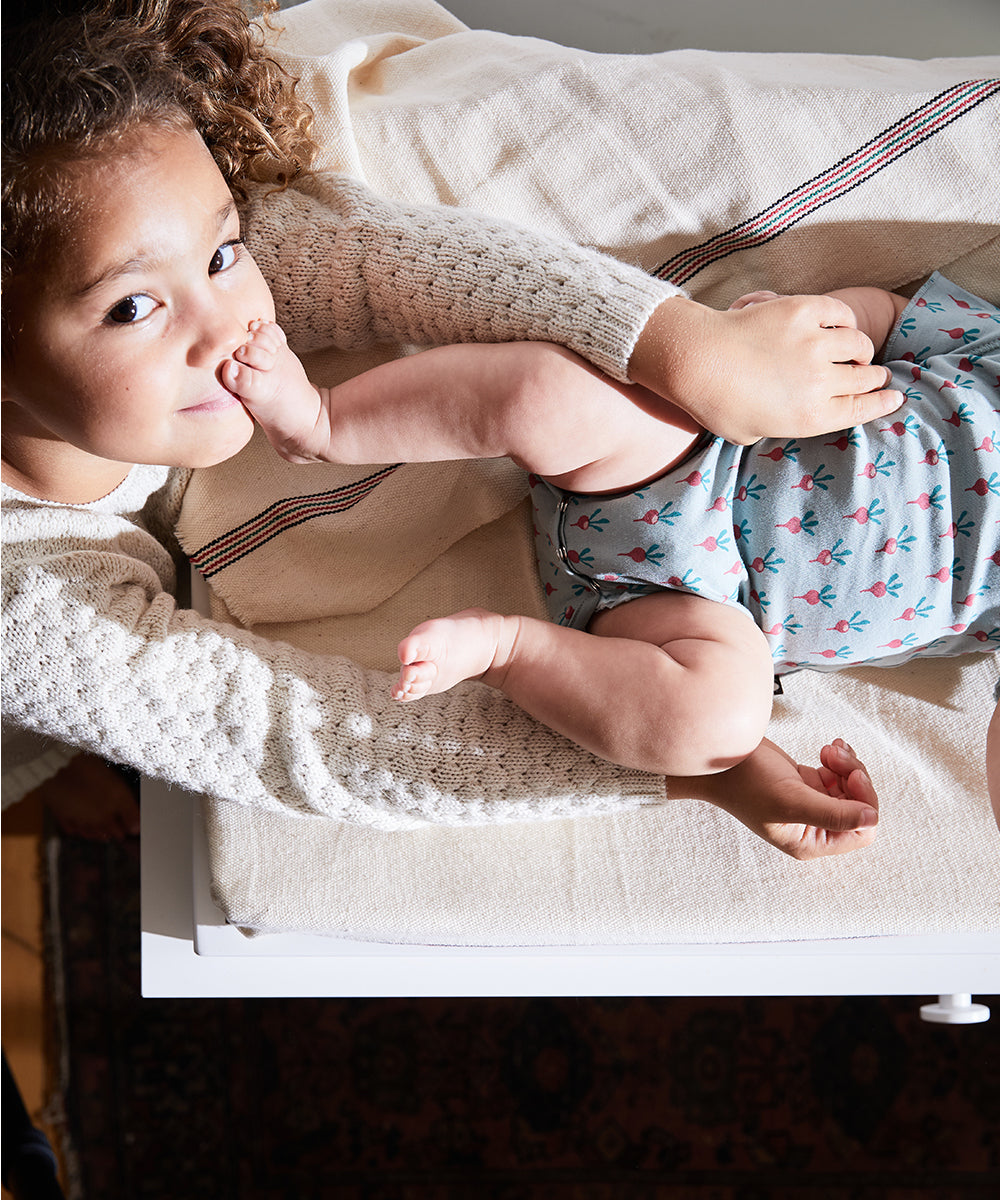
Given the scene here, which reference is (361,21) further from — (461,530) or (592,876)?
(592,876)

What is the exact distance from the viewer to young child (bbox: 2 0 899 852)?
27.1 inches

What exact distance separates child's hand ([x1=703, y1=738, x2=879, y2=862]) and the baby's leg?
3cm

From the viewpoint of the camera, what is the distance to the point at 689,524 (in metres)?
0.89

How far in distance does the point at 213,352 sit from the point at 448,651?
28 cm

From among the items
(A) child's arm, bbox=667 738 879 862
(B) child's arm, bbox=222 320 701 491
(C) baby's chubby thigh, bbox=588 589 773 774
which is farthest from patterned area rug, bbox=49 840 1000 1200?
(B) child's arm, bbox=222 320 701 491

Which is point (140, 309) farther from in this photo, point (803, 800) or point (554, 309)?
point (803, 800)

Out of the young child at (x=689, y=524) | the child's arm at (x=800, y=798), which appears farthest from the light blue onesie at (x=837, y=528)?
the child's arm at (x=800, y=798)

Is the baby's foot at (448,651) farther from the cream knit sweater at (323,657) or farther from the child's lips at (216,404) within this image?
the child's lips at (216,404)

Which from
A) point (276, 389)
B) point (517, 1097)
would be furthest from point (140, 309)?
point (517, 1097)

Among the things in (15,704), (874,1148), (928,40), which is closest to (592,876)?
(15,704)

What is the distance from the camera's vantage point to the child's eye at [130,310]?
698mm

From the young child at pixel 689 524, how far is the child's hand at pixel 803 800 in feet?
0.11

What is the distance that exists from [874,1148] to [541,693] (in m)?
1.05

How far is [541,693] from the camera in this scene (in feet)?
2.79
